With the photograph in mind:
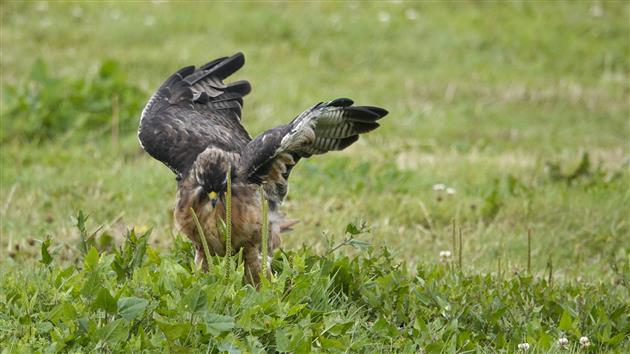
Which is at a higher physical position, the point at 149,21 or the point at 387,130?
the point at 149,21

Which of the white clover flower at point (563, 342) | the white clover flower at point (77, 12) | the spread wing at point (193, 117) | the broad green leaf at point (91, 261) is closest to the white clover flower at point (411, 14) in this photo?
the white clover flower at point (77, 12)

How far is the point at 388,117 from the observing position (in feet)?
36.0

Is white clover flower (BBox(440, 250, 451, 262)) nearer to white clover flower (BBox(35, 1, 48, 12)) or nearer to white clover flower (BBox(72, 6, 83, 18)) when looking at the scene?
white clover flower (BBox(72, 6, 83, 18))

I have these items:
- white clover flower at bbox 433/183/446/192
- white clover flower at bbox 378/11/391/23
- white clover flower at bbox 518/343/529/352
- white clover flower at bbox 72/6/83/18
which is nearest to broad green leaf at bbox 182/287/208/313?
white clover flower at bbox 518/343/529/352

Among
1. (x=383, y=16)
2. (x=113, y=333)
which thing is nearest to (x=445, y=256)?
(x=113, y=333)

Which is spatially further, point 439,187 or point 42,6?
point 42,6

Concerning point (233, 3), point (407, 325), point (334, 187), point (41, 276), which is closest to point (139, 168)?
point (334, 187)

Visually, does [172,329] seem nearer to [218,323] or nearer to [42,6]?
[218,323]

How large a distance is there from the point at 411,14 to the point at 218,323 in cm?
1064

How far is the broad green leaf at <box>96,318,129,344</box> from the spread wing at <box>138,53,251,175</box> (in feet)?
4.55

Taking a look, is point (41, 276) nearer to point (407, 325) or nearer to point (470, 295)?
point (407, 325)

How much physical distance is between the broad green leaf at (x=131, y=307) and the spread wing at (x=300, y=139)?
3.38 ft

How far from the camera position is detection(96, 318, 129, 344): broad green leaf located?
4.02m

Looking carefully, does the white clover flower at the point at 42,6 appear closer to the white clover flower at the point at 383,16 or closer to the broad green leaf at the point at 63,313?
the white clover flower at the point at 383,16
